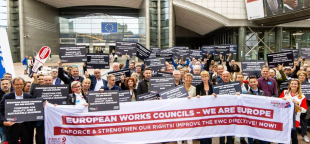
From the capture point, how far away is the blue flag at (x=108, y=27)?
44.6m

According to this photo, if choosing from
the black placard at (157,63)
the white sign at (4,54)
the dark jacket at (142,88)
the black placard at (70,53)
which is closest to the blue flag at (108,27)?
the black placard at (157,63)

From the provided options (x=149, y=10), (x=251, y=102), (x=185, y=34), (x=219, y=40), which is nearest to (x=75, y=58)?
(x=251, y=102)

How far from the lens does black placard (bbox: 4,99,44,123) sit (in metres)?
4.65

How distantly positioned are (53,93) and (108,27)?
4090 cm

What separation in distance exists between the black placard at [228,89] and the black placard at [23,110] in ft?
13.0

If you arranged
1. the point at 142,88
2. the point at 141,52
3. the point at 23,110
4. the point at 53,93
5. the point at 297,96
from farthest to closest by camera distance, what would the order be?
the point at 141,52
the point at 142,88
the point at 297,96
the point at 53,93
the point at 23,110

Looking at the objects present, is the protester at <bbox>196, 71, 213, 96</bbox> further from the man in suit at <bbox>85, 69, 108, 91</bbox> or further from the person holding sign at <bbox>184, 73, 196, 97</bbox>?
the man in suit at <bbox>85, 69, 108, 91</bbox>

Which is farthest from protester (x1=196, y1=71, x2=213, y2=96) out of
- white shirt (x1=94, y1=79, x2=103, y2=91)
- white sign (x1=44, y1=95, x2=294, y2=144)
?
white shirt (x1=94, y1=79, x2=103, y2=91)

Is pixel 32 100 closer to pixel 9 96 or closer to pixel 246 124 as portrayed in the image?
pixel 9 96

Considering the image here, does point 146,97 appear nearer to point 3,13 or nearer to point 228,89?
point 228,89

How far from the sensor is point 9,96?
497 cm

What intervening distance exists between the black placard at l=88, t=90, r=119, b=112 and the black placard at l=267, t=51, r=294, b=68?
7153 millimetres

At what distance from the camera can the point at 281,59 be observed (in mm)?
9453

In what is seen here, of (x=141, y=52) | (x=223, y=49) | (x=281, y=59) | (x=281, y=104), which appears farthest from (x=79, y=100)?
(x=223, y=49)
